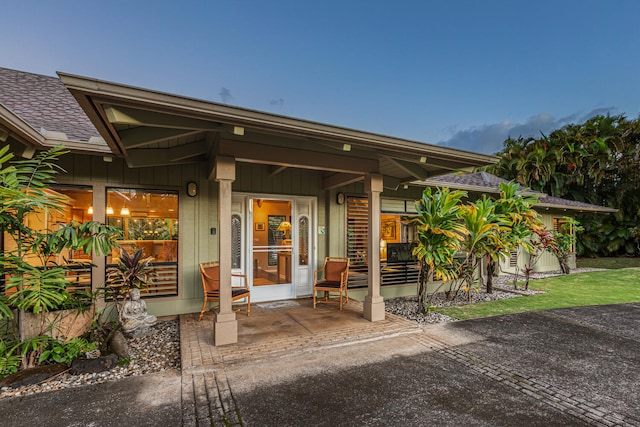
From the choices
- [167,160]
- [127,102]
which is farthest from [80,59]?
[127,102]

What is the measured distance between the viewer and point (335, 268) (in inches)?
220

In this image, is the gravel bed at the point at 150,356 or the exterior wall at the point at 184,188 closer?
the gravel bed at the point at 150,356

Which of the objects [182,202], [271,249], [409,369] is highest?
[182,202]

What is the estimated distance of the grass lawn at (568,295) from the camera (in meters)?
5.50

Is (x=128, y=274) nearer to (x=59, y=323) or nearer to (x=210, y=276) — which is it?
(x=59, y=323)

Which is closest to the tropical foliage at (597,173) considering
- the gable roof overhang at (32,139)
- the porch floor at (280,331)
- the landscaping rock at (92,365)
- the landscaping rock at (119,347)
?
the porch floor at (280,331)

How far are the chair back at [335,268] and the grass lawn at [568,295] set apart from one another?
71.7 inches

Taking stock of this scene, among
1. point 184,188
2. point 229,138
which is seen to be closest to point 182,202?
point 184,188

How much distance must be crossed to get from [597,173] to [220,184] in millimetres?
16829

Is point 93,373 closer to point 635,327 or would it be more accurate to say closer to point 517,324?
point 517,324

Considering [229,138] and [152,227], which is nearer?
[229,138]

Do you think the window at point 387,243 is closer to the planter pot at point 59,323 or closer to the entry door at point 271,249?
the entry door at point 271,249

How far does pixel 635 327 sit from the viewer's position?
177 inches

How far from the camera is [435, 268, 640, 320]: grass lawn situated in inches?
217
